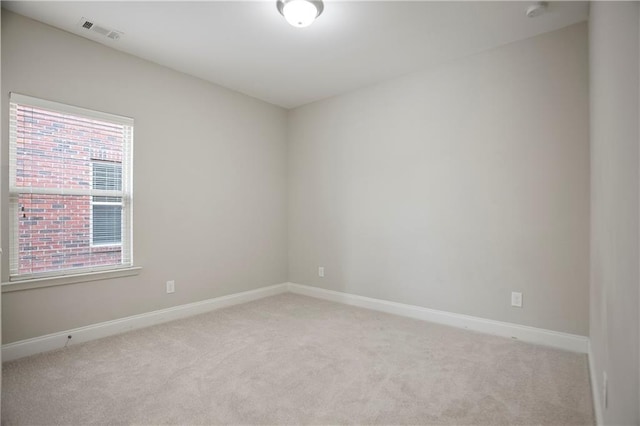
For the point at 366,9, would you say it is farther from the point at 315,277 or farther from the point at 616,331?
the point at 315,277

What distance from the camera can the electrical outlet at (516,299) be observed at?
9.61 feet

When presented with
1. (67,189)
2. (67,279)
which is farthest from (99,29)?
(67,279)

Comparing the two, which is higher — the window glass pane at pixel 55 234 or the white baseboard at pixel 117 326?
the window glass pane at pixel 55 234

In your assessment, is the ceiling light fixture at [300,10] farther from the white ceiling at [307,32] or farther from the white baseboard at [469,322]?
the white baseboard at [469,322]

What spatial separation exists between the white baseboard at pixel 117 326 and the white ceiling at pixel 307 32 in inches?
100

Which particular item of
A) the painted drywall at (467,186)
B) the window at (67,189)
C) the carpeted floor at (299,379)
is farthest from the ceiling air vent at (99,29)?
the carpeted floor at (299,379)

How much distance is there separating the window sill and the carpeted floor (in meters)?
0.54

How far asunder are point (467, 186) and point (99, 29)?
3.54m

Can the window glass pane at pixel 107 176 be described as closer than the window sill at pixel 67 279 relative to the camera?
No

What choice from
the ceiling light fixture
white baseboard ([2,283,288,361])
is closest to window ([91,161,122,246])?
white baseboard ([2,283,288,361])

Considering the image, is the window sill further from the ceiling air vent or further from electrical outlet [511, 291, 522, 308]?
electrical outlet [511, 291, 522, 308]

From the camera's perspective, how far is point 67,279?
280 cm

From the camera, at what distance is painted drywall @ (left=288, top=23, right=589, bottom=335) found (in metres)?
2.71

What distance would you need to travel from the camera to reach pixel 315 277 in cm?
452
